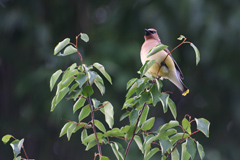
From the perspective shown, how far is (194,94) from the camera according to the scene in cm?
892

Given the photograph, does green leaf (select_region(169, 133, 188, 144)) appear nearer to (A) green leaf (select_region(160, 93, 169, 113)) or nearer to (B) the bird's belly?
(A) green leaf (select_region(160, 93, 169, 113))

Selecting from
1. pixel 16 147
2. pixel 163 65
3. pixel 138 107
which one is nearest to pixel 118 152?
pixel 138 107

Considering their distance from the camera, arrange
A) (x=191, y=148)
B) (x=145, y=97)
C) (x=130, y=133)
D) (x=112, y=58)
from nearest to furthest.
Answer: (x=191, y=148)
(x=145, y=97)
(x=130, y=133)
(x=112, y=58)

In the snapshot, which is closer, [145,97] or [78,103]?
[145,97]

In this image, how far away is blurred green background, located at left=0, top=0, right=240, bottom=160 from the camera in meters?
7.19

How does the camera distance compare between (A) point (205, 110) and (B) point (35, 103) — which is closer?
(B) point (35, 103)

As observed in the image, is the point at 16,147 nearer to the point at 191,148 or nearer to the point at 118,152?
the point at 118,152

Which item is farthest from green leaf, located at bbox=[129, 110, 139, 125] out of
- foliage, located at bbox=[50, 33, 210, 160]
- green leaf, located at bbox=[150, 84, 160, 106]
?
green leaf, located at bbox=[150, 84, 160, 106]

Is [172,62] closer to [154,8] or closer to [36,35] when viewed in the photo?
[154,8]

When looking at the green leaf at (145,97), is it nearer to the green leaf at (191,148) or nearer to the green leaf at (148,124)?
the green leaf at (148,124)

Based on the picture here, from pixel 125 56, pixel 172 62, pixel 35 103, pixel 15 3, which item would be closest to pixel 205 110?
pixel 125 56

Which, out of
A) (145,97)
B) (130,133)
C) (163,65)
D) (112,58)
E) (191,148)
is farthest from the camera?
(112,58)

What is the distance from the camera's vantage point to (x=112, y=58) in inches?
282

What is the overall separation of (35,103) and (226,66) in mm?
3117
